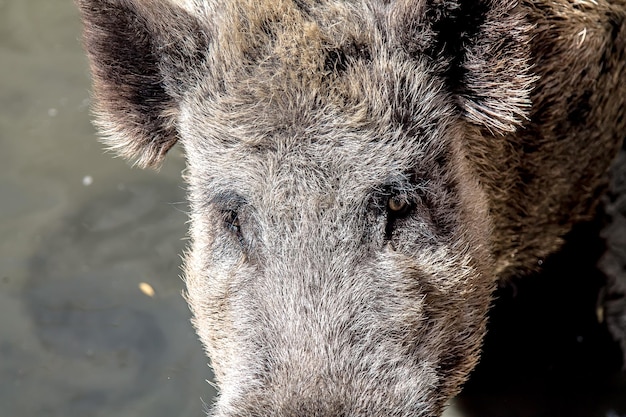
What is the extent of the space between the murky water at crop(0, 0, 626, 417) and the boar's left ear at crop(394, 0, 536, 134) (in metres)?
1.99

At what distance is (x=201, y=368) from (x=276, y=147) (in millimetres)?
2230

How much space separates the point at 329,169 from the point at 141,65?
103 centimetres

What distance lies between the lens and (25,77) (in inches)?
276

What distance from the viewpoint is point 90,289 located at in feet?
19.3

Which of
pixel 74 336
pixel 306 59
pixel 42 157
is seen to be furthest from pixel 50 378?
pixel 306 59

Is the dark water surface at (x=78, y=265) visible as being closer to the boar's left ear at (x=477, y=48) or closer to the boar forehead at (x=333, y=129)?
the boar forehead at (x=333, y=129)

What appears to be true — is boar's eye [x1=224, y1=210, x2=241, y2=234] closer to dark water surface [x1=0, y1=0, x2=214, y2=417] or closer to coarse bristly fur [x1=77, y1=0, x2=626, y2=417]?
coarse bristly fur [x1=77, y1=0, x2=626, y2=417]

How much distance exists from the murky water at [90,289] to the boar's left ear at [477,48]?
199cm

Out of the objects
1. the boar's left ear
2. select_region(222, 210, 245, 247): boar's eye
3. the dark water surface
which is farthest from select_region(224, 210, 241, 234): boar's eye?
the dark water surface

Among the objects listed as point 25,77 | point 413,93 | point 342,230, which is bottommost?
point 25,77

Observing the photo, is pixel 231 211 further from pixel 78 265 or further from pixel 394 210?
pixel 78 265

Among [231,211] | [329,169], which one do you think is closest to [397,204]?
[329,169]

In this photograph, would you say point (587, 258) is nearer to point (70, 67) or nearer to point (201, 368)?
point (201, 368)

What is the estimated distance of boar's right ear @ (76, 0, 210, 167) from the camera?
3902 mm
